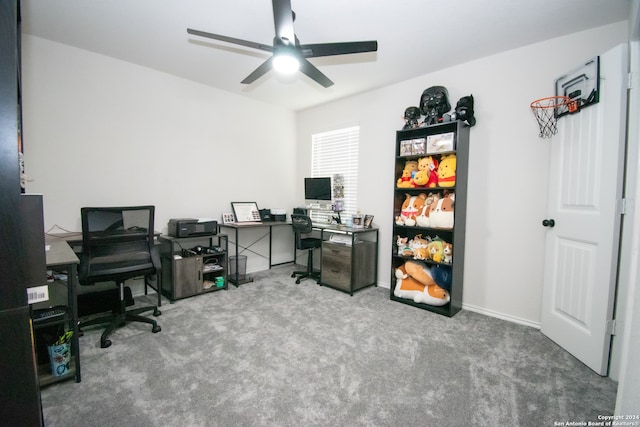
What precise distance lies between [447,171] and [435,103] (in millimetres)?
744

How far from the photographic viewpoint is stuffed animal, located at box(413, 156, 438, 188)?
9.69 ft

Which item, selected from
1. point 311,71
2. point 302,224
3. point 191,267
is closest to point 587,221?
point 311,71

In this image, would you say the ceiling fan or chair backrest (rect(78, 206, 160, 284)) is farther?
chair backrest (rect(78, 206, 160, 284))

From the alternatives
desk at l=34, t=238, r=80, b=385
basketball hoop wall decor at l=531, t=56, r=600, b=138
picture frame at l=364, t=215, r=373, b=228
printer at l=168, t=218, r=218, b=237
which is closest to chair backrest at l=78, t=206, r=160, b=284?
desk at l=34, t=238, r=80, b=385

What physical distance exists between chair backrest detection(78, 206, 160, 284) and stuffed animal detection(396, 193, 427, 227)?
254cm

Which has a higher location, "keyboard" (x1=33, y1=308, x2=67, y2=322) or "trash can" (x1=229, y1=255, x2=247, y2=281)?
"keyboard" (x1=33, y1=308, x2=67, y2=322)

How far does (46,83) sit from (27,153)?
701 millimetres

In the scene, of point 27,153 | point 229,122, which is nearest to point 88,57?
point 27,153

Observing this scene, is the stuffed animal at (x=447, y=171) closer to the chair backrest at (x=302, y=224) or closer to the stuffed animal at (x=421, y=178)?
the stuffed animal at (x=421, y=178)

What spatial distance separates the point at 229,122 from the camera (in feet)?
13.0

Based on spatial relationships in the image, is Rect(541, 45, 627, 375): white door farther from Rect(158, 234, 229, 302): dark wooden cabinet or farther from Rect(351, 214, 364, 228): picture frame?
Rect(158, 234, 229, 302): dark wooden cabinet

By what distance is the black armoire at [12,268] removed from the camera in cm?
68

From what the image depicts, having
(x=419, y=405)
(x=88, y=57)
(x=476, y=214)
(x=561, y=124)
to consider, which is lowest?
(x=419, y=405)

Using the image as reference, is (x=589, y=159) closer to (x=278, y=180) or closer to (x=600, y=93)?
(x=600, y=93)
